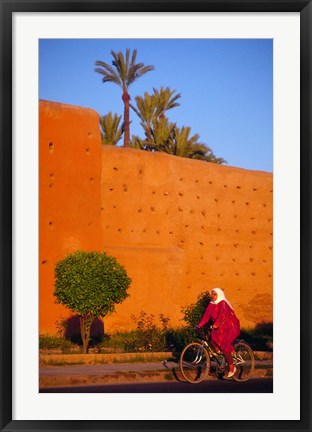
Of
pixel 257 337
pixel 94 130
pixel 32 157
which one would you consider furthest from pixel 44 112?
pixel 32 157

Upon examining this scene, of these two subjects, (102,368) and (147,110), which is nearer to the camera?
(102,368)

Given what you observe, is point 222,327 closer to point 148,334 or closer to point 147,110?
point 148,334

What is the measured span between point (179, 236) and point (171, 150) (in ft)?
26.3

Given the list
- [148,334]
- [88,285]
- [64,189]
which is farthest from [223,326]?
[64,189]

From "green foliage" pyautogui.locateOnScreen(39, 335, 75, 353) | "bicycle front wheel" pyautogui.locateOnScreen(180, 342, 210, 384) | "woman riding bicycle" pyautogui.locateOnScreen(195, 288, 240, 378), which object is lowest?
"green foliage" pyautogui.locateOnScreen(39, 335, 75, 353)

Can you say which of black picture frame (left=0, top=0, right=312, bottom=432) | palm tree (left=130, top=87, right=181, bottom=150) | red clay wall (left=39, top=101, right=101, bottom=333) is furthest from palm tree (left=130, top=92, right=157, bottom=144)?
black picture frame (left=0, top=0, right=312, bottom=432)

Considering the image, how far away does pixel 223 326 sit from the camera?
12133 millimetres

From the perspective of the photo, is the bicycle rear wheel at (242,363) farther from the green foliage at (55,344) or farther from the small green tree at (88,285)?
the green foliage at (55,344)

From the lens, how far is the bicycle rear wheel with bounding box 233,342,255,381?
12.4 m

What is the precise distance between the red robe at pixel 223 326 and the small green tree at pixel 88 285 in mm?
3909

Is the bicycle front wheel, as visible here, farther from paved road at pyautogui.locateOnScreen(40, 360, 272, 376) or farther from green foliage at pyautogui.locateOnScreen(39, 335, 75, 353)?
green foliage at pyautogui.locateOnScreen(39, 335, 75, 353)

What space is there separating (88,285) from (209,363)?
433cm

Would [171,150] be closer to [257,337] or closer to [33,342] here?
[257,337]

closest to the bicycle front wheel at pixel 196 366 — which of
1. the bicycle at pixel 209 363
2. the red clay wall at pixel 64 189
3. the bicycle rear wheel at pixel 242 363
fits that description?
the bicycle at pixel 209 363
